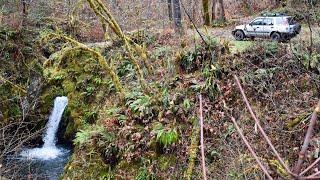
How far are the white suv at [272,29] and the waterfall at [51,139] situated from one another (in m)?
8.24

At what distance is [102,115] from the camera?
12750 mm

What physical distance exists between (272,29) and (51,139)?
33.2 feet

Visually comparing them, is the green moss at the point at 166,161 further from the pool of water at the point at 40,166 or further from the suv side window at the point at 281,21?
the suv side window at the point at 281,21

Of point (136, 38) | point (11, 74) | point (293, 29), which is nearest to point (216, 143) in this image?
point (293, 29)

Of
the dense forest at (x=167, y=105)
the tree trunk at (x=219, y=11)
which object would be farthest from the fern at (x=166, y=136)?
the tree trunk at (x=219, y=11)

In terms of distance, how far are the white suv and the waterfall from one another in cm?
824

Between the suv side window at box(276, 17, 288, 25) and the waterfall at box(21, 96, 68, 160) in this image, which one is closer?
the waterfall at box(21, 96, 68, 160)

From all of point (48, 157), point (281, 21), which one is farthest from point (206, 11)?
point (48, 157)

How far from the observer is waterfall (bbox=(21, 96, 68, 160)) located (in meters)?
14.7

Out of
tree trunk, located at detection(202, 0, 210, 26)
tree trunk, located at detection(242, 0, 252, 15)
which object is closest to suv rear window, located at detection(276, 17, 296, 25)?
tree trunk, located at detection(202, 0, 210, 26)

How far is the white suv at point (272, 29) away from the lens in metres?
14.7

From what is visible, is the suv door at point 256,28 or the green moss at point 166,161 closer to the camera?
the green moss at point 166,161

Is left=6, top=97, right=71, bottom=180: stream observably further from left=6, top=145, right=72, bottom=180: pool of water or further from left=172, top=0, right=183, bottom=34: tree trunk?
left=172, top=0, right=183, bottom=34: tree trunk

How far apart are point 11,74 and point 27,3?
170 inches
